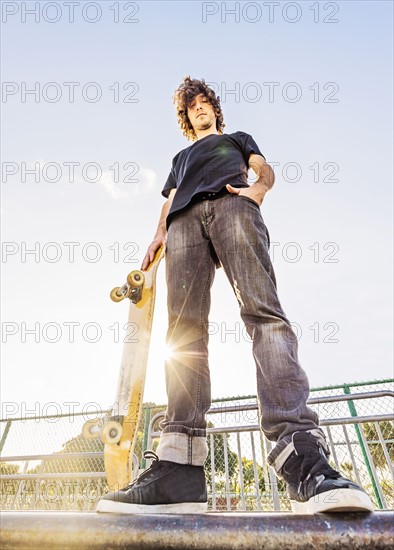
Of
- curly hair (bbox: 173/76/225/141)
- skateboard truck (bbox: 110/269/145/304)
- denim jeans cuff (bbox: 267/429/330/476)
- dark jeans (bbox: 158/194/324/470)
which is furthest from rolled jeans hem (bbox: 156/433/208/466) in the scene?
curly hair (bbox: 173/76/225/141)

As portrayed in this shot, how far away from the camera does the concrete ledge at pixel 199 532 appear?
0.66m

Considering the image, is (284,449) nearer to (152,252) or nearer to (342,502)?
(342,502)

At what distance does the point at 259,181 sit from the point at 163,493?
137 centimetres

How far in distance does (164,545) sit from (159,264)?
5.10 feet

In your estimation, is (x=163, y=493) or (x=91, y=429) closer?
(x=163, y=493)

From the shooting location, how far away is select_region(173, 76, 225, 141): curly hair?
231 centimetres

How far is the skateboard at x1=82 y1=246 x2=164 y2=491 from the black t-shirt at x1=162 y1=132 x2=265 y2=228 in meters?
0.45

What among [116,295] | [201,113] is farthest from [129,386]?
[201,113]

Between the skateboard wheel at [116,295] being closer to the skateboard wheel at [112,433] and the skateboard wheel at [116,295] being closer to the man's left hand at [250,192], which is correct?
the skateboard wheel at [112,433]

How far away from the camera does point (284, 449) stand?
104 cm

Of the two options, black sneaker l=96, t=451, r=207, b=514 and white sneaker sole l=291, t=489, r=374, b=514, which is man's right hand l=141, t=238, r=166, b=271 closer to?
black sneaker l=96, t=451, r=207, b=514

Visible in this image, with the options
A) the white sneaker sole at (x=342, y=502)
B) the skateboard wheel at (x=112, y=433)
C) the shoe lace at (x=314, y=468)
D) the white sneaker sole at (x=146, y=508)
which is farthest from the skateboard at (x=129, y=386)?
the white sneaker sole at (x=342, y=502)

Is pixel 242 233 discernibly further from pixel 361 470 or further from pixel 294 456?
pixel 361 470

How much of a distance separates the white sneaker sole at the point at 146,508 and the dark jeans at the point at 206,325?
135 mm
